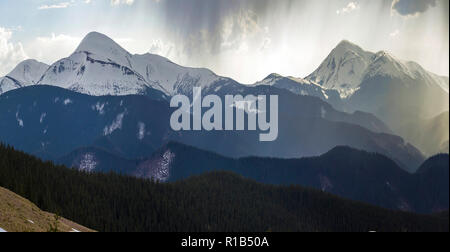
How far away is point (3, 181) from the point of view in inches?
7416

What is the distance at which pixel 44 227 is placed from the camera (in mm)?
100688

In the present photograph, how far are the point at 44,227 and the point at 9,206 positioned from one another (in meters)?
9.09
